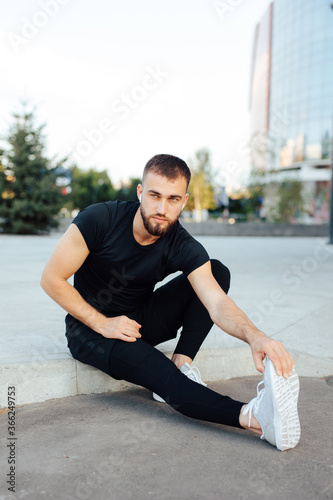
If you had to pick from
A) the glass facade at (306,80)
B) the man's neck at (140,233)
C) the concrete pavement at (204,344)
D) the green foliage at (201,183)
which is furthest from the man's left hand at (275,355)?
the glass facade at (306,80)

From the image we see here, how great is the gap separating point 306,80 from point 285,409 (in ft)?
190

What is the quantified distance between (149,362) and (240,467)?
712mm

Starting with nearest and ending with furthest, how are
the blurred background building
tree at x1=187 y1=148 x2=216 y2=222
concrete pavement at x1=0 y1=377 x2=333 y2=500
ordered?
concrete pavement at x1=0 y1=377 x2=333 y2=500 < tree at x1=187 y1=148 x2=216 y2=222 < the blurred background building

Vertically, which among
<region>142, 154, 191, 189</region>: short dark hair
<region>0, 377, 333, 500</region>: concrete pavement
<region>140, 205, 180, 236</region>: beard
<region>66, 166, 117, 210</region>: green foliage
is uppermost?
<region>142, 154, 191, 189</region>: short dark hair

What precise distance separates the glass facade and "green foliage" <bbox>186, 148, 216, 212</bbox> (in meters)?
7.94

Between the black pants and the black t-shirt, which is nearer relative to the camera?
the black pants

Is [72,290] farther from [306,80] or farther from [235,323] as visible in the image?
[306,80]

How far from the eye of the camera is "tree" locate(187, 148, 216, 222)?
48.6 meters

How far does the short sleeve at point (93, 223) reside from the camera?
265 cm

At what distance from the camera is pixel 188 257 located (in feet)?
9.35

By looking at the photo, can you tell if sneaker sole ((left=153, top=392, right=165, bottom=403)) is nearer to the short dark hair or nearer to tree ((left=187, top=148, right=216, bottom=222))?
the short dark hair

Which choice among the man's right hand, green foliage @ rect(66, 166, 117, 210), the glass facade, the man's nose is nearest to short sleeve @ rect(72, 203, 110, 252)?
the man's nose

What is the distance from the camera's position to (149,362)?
261cm

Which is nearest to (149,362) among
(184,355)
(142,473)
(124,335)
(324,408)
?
(124,335)
